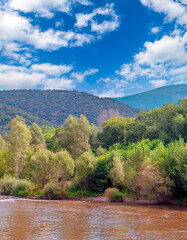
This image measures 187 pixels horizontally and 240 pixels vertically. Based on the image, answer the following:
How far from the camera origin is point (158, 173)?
38719 millimetres

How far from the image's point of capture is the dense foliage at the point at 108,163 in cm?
3922

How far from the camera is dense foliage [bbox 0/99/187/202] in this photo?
39.2 metres

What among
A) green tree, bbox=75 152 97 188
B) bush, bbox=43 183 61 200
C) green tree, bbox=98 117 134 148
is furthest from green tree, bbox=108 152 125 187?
green tree, bbox=98 117 134 148

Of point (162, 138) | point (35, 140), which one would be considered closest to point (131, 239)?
point (162, 138)

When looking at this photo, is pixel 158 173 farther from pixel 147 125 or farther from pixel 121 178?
pixel 147 125

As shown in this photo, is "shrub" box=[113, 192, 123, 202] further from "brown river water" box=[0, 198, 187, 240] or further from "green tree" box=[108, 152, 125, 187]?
"brown river water" box=[0, 198, 187, 240]

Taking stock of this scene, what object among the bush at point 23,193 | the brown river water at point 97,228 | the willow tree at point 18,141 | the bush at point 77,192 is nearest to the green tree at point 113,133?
the willow tree at point 18,141

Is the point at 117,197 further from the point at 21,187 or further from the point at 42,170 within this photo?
the point at 21,187

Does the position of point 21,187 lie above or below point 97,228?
below

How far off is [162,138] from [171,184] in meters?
29.5

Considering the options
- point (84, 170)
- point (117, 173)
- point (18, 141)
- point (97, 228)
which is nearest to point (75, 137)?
point (18, 141)

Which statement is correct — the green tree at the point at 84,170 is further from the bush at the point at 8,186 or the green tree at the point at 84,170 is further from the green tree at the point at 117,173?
the bush at the point at 8,186

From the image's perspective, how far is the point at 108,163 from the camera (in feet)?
180

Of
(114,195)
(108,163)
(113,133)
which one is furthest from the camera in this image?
(113,133)
